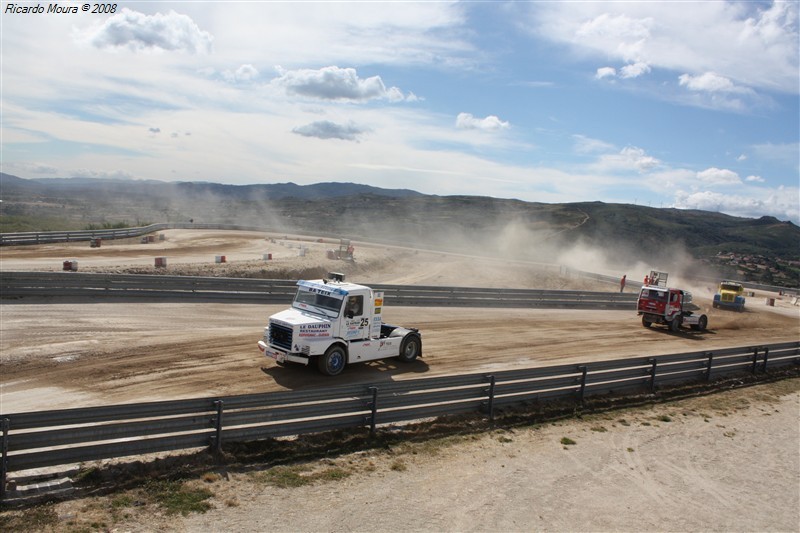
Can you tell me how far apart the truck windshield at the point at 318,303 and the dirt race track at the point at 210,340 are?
169 centimetres

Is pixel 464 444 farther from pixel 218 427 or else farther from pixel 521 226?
pixel 521 226

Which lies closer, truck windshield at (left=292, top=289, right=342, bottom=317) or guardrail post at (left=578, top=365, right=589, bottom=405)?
guardrail post at (left=578, top=365, right=589, bottom=405)

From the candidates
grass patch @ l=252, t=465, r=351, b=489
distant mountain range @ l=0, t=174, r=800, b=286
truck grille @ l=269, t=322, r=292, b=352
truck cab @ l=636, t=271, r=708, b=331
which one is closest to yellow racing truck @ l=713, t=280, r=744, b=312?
truck cab @ l=636, t=271, r=708, b=331

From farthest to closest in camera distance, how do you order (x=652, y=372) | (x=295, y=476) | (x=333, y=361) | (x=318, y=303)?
(x=652, y=372), (x=318, y=303), (x=333, y=361), (x=295, y=476)

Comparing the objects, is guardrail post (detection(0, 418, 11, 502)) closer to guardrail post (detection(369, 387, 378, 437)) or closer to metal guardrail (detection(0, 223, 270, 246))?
guardrail post (detection(369, 387, 378, 437))

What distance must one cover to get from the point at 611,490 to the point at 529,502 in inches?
73.6

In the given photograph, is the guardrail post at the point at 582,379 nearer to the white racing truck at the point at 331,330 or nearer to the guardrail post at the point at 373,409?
the white racing truck at the point at 331,330

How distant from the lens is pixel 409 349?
52.6 feet

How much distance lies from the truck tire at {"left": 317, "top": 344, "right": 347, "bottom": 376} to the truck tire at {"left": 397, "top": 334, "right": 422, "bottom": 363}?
6.96 feet

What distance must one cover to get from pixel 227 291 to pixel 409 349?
36.4 feet

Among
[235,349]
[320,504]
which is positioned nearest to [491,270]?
[235,349]

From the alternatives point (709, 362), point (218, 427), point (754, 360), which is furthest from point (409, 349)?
point (754, 360)

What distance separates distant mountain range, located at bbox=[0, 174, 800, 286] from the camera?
266 feet

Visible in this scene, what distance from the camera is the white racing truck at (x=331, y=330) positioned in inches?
535
